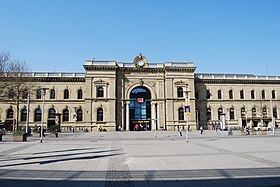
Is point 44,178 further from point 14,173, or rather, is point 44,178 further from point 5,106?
point 5,106

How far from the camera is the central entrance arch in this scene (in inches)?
2105

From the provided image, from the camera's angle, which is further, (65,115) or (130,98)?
(65,115)

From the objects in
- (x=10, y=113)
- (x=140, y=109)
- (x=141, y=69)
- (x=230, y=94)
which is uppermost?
(x=141, y=69)

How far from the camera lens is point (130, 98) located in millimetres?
53094

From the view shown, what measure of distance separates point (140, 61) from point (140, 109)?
10938 mm

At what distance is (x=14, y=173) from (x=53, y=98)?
47.2 m

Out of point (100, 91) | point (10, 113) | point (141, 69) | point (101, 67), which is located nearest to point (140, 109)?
point (141, 69)

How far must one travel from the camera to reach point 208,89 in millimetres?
57406

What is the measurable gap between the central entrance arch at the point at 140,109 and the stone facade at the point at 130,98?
0.76 ft

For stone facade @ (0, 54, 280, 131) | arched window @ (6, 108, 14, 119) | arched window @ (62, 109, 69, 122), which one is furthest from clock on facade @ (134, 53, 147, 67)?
arched window @ (6, 108, 14, 119)

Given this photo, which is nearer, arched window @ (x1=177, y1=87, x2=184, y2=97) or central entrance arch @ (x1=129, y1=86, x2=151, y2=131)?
arched window @ (x1=177, y1=87, x2=184, y2=97)

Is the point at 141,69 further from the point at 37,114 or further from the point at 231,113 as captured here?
the point at 37,114

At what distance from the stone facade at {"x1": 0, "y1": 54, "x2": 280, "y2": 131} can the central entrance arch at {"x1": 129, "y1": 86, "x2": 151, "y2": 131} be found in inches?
9.1

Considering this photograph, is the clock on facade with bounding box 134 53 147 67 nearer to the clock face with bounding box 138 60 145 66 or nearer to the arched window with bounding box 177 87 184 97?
the clock face with bounding box 138 60 145 66
